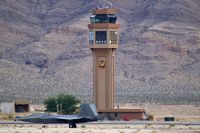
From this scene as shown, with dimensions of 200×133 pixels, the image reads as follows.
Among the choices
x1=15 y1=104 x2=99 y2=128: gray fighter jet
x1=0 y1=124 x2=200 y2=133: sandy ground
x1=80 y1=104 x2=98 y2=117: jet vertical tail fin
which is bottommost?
x1=0 y1=124 x2=200 y2=133: sandy ground

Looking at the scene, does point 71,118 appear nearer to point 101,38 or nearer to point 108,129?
point 108,129

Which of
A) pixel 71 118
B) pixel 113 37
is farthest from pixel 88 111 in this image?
pixel 113 37

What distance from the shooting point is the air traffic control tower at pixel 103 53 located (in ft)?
546

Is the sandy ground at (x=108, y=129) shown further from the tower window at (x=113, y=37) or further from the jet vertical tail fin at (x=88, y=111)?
the tower window at (x=113, y=37)

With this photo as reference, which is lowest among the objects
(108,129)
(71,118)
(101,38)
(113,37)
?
(108,129)

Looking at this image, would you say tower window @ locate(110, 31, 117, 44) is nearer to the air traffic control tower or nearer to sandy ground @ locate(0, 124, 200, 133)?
the air traffic control tower

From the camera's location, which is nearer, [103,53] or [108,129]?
[108,129]

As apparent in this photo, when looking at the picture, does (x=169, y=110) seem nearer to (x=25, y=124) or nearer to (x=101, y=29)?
(x=101, y=29)

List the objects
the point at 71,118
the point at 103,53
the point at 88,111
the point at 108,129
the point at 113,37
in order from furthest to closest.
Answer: the point at 113,37, the point at 103,53, the point at 88,111, the point at 71,118, the point at 108,129

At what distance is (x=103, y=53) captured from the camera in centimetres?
16675

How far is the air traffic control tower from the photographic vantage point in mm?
166375

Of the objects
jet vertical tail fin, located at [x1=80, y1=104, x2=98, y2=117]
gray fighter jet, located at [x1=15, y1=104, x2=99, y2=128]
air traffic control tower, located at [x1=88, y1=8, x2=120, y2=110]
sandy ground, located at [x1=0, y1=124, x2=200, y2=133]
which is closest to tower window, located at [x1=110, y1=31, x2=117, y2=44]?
air traffic control tower, located at [x1=88, y1=8, x2=120, y2=110]

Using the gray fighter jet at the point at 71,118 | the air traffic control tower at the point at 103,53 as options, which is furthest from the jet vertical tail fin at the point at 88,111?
the air traffic control tower at the point at 103,53

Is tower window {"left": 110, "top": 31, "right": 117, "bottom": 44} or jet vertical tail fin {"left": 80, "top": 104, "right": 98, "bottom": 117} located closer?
jet vertical tail fin {"left": 80, "top": 104, "right": 98, "bottom": 117}
